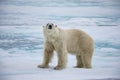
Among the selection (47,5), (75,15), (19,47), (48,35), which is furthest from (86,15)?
(48,35)

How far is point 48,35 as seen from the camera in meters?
4.22

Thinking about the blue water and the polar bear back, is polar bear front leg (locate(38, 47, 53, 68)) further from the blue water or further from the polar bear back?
the blue water

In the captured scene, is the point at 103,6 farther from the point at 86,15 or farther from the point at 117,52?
the point at 117,52

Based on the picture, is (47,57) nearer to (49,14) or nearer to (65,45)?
(65,45)

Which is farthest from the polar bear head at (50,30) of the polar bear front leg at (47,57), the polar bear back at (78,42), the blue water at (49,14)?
the blue water at (49,14)

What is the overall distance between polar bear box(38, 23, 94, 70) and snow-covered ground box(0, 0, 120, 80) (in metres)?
0.12

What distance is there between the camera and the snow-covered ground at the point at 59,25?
4.21 meters

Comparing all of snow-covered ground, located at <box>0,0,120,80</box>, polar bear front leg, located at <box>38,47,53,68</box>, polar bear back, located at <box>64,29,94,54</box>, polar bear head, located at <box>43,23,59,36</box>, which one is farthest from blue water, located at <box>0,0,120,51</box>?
polar bear head, located at <box>43,23,59,36</box>

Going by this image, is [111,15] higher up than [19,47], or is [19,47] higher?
[111,15]

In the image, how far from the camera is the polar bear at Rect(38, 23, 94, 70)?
425cm

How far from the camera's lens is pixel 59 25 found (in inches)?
221

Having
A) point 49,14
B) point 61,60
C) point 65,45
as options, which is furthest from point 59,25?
point 61,60

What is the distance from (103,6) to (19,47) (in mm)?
1728

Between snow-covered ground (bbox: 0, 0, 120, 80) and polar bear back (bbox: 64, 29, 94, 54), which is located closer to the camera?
snow-covered ground (bbox: 0, 0, 120, 80)
